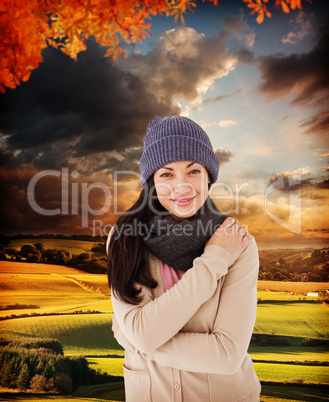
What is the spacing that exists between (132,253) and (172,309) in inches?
13.8

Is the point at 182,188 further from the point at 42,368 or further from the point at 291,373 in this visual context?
the point at 291,373

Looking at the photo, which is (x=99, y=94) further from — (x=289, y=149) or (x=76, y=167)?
(x=289, y=149)

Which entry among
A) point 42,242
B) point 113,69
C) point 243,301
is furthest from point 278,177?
point 42,242

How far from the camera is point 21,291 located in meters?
2.97

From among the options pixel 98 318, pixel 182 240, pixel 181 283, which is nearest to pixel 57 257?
pixel 98 318

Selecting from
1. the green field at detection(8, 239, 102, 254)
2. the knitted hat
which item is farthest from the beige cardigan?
the green field at detection(8, 239, 102, 254)

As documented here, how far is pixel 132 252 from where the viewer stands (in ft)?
4.61

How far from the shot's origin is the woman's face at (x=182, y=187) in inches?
55.0

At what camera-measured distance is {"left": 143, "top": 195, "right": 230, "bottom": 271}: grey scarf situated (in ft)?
4.52

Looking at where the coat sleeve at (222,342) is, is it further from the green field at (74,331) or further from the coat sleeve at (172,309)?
the green field at (74,331)

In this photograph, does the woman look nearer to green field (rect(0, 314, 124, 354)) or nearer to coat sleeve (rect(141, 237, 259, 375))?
coat sleeve (rect(141, 237, 259, 375))

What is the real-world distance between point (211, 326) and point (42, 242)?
90.1 inches

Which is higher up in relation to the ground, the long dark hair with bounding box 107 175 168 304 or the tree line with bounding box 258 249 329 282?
the long dark hair with bounding box 107 175 168 304

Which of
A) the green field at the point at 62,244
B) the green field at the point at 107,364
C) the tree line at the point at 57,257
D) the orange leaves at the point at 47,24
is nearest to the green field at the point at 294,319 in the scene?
the green field at the point at 107,364
